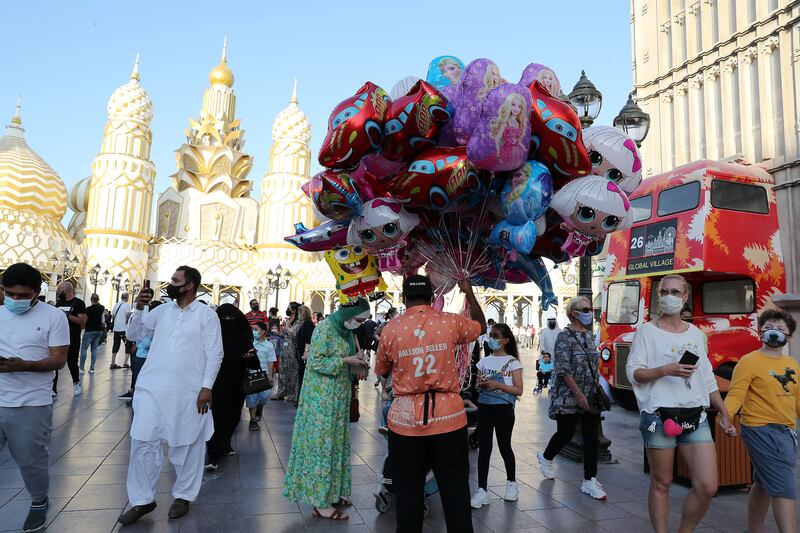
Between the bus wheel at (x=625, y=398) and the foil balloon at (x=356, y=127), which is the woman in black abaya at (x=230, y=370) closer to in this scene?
the foil balloon at (x=356, y=127)

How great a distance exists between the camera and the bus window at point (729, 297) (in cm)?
917

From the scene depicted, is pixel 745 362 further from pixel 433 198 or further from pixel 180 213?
pixel 180 213

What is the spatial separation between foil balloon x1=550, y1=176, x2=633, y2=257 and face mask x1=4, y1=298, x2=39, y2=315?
398cm

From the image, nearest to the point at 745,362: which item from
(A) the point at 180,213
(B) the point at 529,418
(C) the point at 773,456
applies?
(C) the point at 773,456

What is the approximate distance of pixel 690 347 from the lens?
3646 mm

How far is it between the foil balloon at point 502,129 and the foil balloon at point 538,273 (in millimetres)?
1227

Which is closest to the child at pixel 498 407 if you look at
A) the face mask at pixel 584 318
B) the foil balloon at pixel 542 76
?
the face mask at pixel 584 318

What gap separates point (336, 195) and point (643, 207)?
7809 mm

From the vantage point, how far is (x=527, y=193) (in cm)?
409

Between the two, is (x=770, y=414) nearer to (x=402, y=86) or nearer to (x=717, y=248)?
(x=402, y=86)

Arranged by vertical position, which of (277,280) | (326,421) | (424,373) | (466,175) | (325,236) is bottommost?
(326,421)

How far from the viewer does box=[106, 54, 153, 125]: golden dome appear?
129 feet

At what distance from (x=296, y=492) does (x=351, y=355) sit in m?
1.19

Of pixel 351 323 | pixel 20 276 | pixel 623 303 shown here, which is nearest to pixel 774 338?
pixel 351 323
